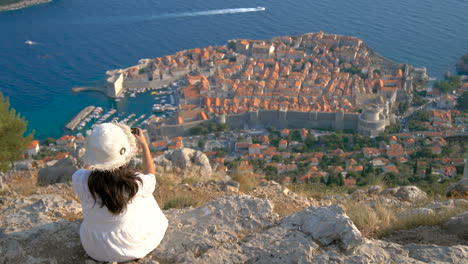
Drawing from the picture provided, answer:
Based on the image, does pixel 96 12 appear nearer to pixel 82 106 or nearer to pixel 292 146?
pixel 82 106

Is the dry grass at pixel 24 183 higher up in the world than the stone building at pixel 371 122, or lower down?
higher up

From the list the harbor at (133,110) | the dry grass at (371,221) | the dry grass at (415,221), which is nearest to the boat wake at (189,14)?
the harbor at (133,110)

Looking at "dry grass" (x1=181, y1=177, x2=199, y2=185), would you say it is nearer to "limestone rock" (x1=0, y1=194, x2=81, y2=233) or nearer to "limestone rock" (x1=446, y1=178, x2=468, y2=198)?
"limestone rock" (x1=0, y1=194, x2=81, y2=233)

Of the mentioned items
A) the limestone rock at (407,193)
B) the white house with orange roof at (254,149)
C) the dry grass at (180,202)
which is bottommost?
the white house with orange roof at (254,149)

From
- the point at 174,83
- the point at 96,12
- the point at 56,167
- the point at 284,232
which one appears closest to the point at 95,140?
the point at 284,232

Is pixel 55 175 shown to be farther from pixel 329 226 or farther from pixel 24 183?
pixel 329 226

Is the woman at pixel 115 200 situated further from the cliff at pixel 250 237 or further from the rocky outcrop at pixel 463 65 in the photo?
the rocky outcrop at pixel 463 65

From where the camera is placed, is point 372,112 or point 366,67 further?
point 366,67
